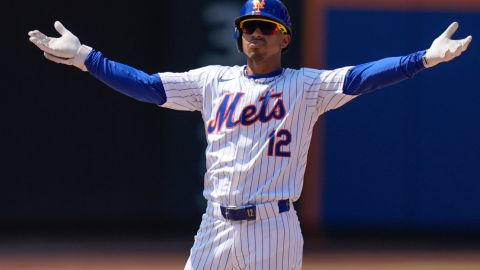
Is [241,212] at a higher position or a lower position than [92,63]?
lower

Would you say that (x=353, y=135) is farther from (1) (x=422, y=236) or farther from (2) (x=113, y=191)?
(2) (x=113, y=191)

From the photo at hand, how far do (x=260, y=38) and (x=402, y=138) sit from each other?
5584 mm

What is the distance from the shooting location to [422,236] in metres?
9.65

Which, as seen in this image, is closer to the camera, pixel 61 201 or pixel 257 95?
pixel 257 95

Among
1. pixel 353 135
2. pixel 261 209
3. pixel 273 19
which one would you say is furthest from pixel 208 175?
pixel 353 135

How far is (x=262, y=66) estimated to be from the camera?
4090 millimetres

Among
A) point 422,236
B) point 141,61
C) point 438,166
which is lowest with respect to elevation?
point 422,236

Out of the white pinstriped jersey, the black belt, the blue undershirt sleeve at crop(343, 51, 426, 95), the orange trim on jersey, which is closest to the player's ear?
the white pinstriped jersey

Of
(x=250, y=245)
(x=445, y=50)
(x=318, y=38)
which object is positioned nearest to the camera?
(x=445, y=50)

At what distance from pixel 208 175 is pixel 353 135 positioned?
5524 mm

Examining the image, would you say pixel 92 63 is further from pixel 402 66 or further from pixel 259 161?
pixel 402 66

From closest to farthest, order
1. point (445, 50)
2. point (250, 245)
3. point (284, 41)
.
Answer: point (445, 50)
point (250, 245)
point (284, 41)

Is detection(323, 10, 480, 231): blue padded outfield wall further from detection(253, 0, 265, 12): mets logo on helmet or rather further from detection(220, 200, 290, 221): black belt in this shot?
detection(220, 200, 290, 221): black belt

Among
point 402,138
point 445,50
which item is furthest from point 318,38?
point 445,50
